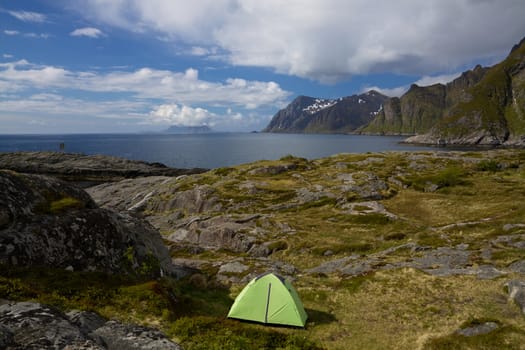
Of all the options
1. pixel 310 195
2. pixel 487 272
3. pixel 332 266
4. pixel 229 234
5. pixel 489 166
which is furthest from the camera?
pixel 489 166

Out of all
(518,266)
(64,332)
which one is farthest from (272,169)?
(64,332)

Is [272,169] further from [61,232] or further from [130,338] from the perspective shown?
[130,338]

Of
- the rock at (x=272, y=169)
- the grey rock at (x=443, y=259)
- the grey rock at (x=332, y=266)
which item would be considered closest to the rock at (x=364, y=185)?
the rock at (x=272, y=169)

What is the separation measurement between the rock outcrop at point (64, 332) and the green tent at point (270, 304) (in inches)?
375

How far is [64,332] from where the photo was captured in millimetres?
9281

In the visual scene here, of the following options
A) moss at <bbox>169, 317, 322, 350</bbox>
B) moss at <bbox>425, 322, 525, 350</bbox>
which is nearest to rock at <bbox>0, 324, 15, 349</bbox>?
moss at <bbox>169, 317, 322, 350</bbox>

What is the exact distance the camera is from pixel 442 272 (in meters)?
27.3

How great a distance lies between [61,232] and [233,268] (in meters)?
17.5

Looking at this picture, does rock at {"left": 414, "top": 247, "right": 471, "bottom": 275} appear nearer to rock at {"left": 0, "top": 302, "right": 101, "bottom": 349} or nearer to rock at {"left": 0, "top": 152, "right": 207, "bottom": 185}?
rock at {"left": 0, "top": 302, "right": 101, "bottom": 349}

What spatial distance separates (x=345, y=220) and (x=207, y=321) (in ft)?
127

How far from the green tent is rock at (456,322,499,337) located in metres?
8.94

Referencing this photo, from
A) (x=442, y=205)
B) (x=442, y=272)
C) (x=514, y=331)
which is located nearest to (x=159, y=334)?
(x=514, y=331)

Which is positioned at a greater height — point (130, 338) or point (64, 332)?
point (64, 332)

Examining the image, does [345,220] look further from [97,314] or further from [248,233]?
[97,314]
